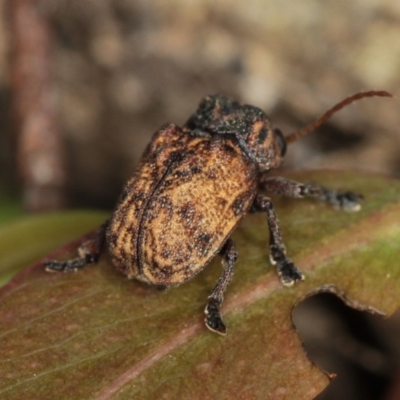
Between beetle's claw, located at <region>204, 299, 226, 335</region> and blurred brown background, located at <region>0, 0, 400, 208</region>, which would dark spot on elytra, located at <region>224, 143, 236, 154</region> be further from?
blurred brown background, located at <region>0, 0, 400, 208</region>

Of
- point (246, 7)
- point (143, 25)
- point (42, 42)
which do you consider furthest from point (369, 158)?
point (42, 42)

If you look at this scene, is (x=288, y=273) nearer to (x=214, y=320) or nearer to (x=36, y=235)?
(x=214, y=320)

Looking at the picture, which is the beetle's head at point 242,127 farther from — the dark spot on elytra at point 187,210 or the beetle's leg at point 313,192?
the dark spot on elytra at point 187,210

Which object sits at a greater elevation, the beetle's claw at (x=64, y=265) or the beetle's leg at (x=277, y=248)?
the beetle's leg at (x=277, y=248)

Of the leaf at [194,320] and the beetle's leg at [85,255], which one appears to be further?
the beetle's leg at [85,255]

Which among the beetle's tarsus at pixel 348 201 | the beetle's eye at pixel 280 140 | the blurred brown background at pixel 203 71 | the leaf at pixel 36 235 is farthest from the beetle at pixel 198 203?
the blurred brown background at pixel 203 71

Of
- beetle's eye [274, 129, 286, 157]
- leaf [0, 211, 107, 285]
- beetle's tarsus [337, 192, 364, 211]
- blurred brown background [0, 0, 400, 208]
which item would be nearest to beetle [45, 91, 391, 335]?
beetle's tarsus [337, 192, 364, 211]

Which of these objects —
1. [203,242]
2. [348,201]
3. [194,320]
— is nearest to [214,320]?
[194,320]

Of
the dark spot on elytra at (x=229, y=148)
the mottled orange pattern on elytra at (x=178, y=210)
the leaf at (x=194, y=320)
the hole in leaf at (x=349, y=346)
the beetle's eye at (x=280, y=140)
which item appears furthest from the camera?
the hole in leaf at (x=349, y=346)

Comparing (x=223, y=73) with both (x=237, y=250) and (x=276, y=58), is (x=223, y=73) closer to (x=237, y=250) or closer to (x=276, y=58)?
(x=276, y=58)
